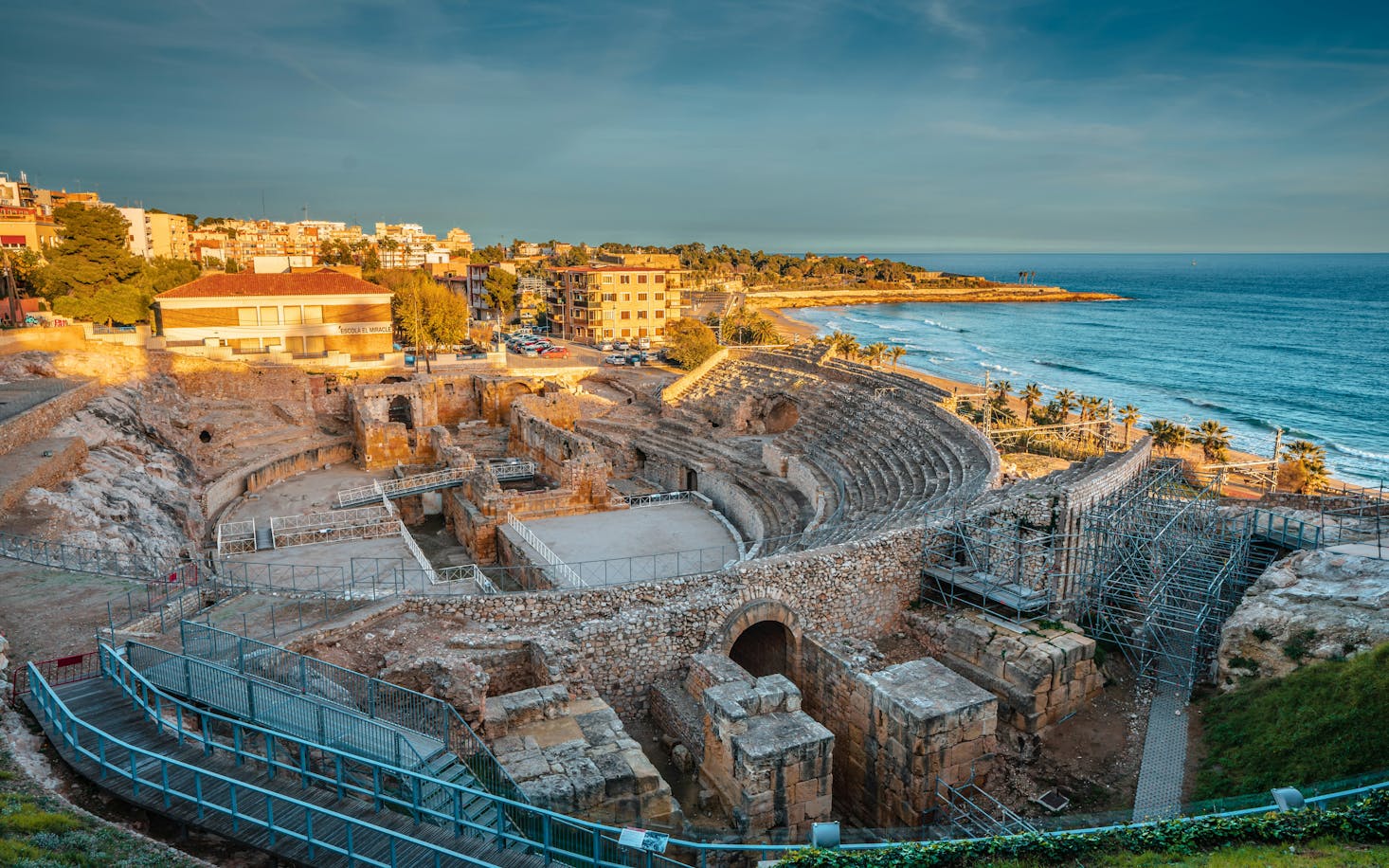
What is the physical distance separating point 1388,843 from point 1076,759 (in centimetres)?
576

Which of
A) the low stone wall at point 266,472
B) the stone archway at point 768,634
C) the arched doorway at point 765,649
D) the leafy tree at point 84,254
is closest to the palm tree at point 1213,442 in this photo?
the arched doorway at point 765,649

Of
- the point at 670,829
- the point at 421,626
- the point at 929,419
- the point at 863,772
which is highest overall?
the point at 929,419

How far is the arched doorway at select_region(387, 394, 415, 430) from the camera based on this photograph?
39828 mm

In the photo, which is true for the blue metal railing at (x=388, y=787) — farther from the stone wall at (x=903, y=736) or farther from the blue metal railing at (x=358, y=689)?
the stone wall at (x=903, y=736)

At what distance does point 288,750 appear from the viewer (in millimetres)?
10680

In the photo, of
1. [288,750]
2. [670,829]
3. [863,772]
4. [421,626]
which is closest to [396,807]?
[288,750]

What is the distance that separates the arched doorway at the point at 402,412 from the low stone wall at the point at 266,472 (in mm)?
2909

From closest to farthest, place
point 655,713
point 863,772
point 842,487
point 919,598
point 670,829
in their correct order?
point 670,829 < point 863,772 < point 655,713 < point 919,598 < point 842,487

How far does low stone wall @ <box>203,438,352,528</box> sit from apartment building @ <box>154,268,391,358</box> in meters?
14.4

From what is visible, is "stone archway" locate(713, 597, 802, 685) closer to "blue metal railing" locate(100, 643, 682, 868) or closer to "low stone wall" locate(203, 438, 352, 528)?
"blue metal railing" locate(100, 643, 682, 868)

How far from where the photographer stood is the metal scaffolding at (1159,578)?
17.0 metres

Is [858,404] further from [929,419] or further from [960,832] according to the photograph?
[960,832]

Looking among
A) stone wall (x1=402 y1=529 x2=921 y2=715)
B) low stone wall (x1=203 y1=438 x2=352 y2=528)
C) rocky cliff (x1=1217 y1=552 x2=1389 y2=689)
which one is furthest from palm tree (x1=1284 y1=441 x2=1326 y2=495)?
low stone wall (x1=203 y1=438 x2=352 y2=528)

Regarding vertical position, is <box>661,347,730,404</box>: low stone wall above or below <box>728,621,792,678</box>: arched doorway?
above
